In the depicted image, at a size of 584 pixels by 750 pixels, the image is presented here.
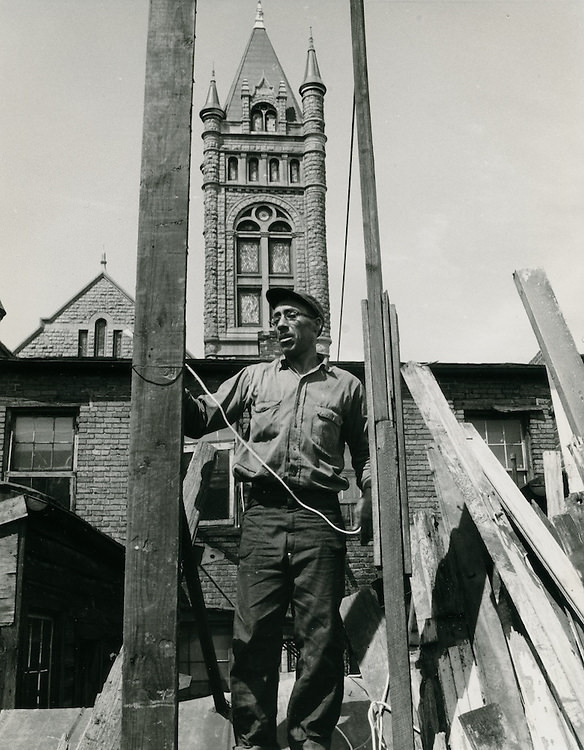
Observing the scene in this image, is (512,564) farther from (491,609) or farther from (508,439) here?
(508,439)

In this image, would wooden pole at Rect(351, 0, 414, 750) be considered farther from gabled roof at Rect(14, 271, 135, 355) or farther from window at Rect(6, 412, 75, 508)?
gabled roof at Rect(14, 271, 135, 355)

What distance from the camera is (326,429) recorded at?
400 cm

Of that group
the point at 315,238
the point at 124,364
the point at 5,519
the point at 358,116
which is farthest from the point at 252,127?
the point at 358,116

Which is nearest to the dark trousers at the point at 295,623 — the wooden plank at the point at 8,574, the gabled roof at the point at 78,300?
the wooden plank at the point at 8,574

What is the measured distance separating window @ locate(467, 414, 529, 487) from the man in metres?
11.4

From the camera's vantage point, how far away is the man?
11.7 feet

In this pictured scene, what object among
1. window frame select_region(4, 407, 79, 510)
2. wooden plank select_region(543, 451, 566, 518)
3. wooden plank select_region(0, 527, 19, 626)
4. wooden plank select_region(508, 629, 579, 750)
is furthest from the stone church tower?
wooden plank select_region(508, 629, 579, 750)

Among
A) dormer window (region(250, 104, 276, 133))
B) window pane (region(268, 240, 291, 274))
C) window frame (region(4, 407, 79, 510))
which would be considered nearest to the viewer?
window frame (region(4, 407, 79, 510))

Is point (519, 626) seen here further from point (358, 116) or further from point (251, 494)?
point (358, 116)

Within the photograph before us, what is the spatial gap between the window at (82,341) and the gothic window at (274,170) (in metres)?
12.9

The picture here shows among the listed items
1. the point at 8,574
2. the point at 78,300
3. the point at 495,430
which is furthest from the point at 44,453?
the point at 78,300

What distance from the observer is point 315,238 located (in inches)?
1565

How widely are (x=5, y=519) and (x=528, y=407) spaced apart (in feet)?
33.5

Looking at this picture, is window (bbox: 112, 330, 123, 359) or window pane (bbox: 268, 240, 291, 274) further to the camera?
window pane (bbox: 268, 240, 291, 274)
